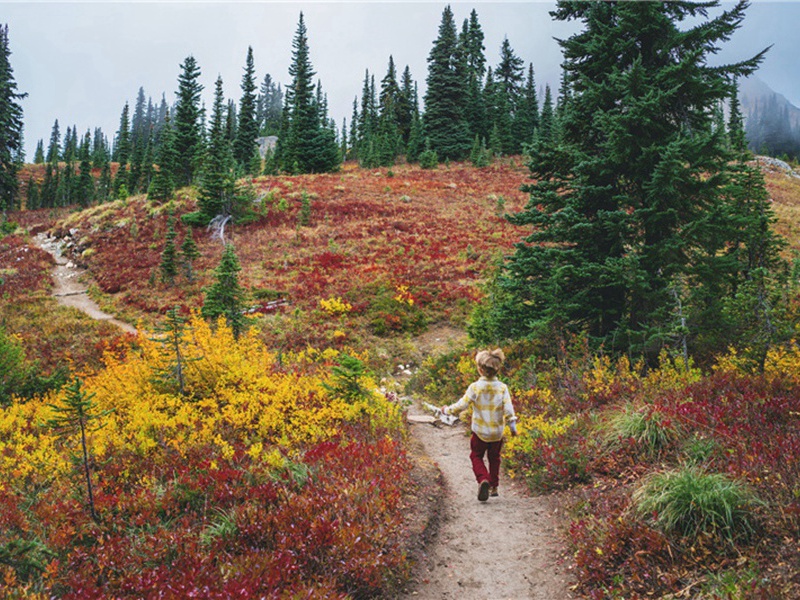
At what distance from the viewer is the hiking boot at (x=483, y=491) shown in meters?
6.08

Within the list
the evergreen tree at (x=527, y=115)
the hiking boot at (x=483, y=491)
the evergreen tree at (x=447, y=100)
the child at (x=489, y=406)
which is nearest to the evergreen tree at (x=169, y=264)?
the child at (x=489, y=406)

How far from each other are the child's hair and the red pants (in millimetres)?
958

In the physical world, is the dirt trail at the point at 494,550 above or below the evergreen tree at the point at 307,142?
below

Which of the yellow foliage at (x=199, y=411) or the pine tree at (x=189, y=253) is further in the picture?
the pine tree at (x=189, y=253)

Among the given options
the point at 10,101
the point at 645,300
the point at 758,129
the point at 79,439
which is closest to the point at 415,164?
the point at 10,101

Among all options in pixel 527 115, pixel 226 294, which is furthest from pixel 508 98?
pixel 226 294

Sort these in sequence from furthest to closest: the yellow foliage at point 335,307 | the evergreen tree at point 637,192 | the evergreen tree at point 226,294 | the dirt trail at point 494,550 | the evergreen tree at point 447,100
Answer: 1. the evergreen tree at point 447,100
2. the yellow foliage at point 335,307
3. the evergreen tree at point 226,294
4. the evergreen tree at point 637,192
5. the dirt trail at point 494,550

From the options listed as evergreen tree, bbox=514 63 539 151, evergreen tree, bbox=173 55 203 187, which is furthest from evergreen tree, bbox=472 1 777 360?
evergreen tree, bbox=514 63 539 151

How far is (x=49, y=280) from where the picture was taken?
26516 mm

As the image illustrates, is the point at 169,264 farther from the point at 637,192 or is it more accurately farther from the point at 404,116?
the point at 404,116

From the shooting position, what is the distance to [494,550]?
512 cm

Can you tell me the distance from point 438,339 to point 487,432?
11.9 m

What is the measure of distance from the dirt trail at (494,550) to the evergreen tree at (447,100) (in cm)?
5401

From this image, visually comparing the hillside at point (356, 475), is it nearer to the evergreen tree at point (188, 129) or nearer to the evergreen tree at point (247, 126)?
the evergreen tree at point (188, 129)
